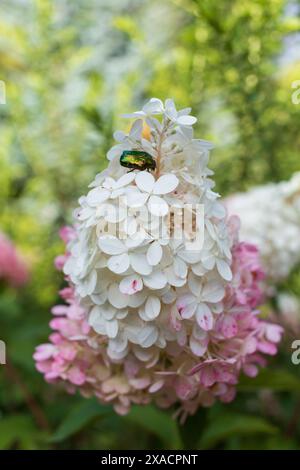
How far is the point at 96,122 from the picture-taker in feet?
3.47

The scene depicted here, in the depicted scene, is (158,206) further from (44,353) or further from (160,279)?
(44,353)

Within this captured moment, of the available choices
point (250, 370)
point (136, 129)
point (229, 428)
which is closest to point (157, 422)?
point (229, 428)

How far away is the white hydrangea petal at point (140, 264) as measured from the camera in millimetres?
572

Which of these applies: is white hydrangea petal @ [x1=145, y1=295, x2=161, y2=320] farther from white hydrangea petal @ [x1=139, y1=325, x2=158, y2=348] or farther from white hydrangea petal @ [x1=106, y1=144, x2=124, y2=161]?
white hydrangea petal @ [x1=106, y1=144, x2=124, y2=161]

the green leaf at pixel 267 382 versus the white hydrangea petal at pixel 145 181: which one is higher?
the white hydrangea petal at pixel 145 181

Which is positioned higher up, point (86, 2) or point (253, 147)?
point (86, 2)

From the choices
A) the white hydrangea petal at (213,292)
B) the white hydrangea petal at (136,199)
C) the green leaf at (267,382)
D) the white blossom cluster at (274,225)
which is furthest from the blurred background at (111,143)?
the white hydrangea petal at (136,199)

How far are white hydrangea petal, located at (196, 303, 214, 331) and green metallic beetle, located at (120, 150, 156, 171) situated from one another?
0.15 metres

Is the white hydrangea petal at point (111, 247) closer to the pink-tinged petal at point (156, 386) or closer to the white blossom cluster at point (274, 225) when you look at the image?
the pink-tinged petal at point (156, 386)

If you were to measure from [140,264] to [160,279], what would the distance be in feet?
0.08

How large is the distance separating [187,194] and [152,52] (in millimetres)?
893

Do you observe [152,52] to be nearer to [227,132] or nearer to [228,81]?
[227,132]

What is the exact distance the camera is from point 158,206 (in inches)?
22.8

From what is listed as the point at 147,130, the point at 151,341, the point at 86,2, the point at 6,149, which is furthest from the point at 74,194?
the point at 86,2
